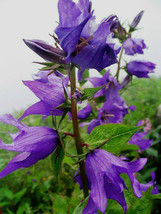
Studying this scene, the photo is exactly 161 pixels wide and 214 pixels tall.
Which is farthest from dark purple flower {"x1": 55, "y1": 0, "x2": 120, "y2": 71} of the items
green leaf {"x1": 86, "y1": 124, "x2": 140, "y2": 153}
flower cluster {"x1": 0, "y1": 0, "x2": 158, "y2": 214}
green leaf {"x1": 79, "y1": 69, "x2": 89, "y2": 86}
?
green leaf {"x1": 79, "y1": 69, "x2": 89, "y2": 86}

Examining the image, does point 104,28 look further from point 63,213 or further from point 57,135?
point 63,213

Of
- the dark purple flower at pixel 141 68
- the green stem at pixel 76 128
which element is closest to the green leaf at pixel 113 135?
the green stem at pixel 76 128

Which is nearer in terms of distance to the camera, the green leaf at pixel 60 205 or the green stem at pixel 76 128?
the green stem at pixel 76 128

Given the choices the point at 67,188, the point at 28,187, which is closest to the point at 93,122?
the point at 67,188

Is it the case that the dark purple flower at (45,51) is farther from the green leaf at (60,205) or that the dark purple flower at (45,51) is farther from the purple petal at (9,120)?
the green leaf at (60,205)

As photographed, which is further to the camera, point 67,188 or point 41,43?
point 67,188

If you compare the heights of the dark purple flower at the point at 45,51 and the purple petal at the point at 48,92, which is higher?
the dark purple flower at the point at 45,51
